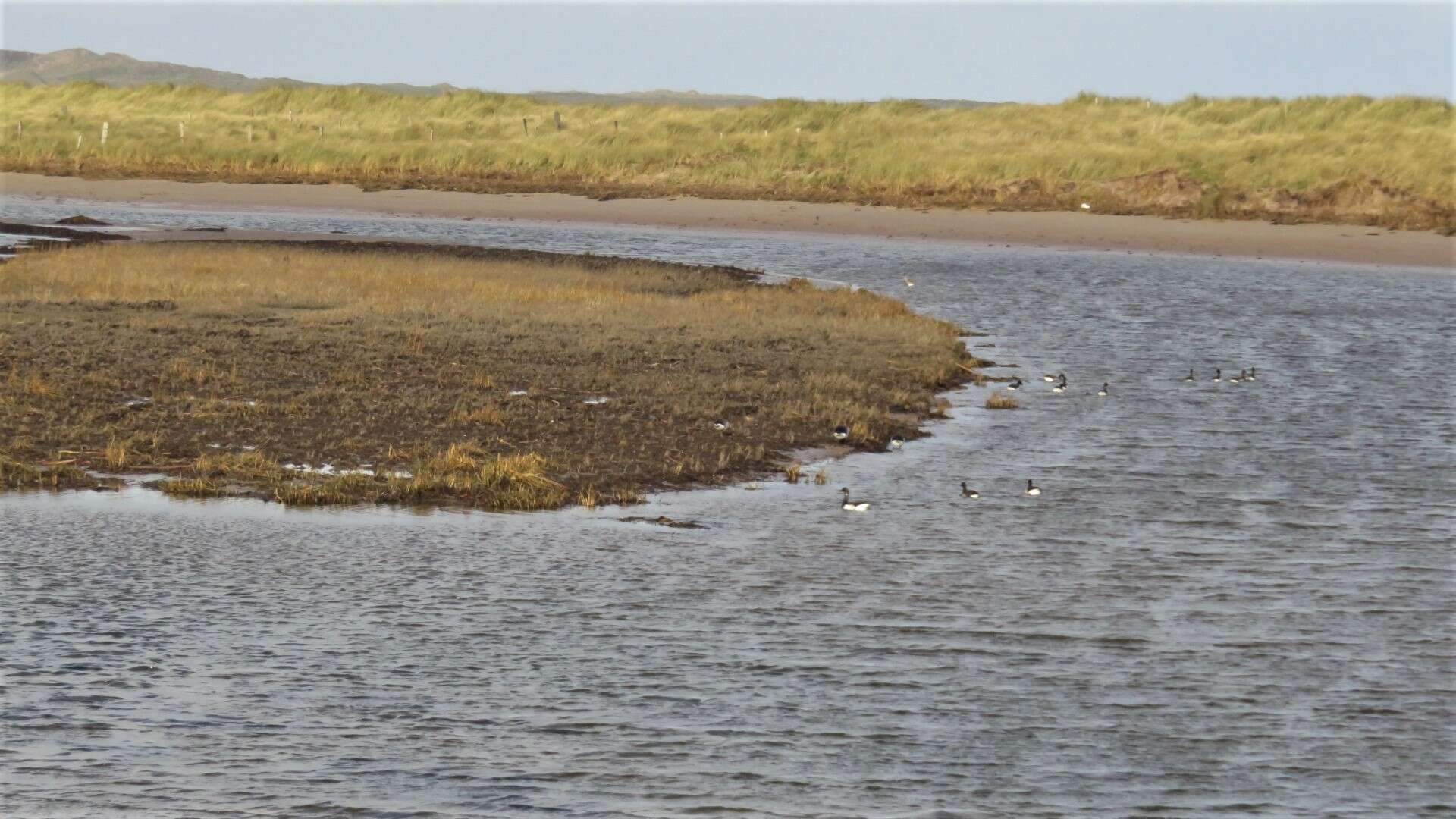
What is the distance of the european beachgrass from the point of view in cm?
1569

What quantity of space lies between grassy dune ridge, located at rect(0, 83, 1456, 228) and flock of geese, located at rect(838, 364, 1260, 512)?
2917cm

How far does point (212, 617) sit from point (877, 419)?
9351 millimetres

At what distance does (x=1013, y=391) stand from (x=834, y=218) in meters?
32.9

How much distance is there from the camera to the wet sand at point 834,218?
1873 inches

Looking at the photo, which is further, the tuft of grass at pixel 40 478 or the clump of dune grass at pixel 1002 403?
the clump of dune grass at pixel 1002 403

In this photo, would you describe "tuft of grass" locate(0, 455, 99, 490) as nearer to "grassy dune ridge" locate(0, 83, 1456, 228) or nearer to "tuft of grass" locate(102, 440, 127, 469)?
"tuft of grass" locate(102, 440, 127, 469)

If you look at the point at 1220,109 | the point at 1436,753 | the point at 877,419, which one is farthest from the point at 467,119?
the point at 1436,753

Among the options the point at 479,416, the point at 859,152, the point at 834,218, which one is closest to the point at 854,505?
the point at 479,416

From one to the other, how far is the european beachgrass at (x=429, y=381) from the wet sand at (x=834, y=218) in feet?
65.7

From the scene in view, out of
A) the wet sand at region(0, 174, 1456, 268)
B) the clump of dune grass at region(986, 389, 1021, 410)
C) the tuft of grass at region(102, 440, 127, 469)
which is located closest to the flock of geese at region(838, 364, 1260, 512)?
the clump of dune grass at region(986, 389, 1021, 410)

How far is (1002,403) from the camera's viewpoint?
21.1m

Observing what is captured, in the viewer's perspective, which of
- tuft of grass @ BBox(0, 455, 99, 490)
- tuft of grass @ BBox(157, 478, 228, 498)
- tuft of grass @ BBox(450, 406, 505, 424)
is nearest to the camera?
tuft of grass @ BBox(157, 478, 228, 498)

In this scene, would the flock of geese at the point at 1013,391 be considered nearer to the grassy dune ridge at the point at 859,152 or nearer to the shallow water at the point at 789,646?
the shallow water at the point at 789,646

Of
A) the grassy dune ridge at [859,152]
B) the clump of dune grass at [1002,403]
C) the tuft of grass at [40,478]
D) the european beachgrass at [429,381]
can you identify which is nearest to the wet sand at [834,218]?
the grassy dune ridge at [859,152]
